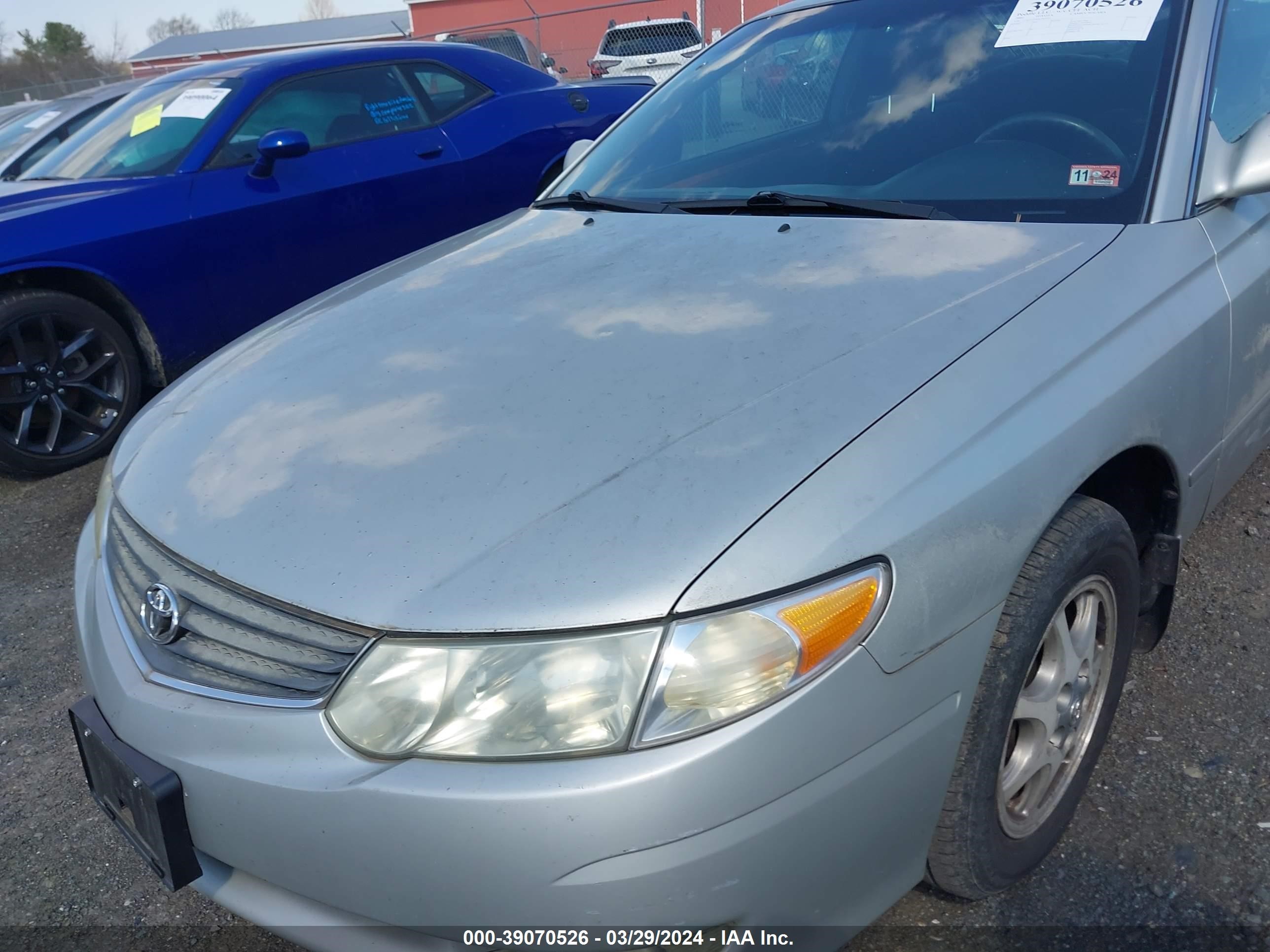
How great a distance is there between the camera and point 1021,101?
232 cm

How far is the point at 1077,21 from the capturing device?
7.65 feet

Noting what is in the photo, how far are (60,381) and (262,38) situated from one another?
148 ft

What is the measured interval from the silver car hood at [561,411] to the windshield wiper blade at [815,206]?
0.06 m

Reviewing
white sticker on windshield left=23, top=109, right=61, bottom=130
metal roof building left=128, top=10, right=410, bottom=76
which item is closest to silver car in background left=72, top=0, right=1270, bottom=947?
white sticker on windshield left=23, top=109, right=61, bottom=130

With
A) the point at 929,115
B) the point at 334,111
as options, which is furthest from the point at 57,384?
the point at 929,115

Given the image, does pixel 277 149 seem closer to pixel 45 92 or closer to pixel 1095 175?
pixel 1095 175

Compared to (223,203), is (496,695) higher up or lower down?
lower down

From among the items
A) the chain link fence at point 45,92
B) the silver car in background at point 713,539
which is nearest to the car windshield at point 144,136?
the silver car in background at point 713,539

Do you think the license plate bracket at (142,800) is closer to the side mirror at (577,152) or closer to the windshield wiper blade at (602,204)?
the windshield wiper blade at (602,204)

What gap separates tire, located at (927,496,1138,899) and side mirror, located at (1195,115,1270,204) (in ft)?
2.49

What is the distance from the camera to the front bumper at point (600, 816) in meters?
1.23

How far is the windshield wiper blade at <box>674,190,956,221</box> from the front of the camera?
2.16m

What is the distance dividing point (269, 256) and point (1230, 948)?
13.3 ft

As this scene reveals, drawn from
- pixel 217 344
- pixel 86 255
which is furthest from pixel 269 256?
pixel 86 255
